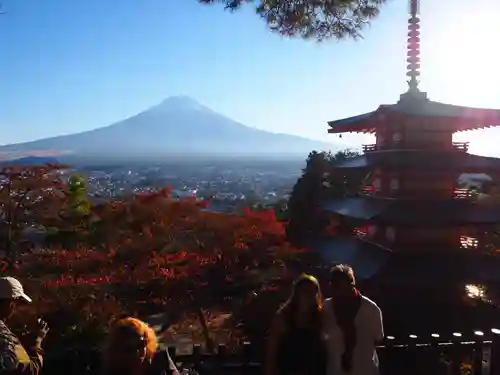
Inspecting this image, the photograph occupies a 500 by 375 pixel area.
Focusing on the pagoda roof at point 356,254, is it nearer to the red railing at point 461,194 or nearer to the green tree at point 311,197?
the red railing at point 461,194

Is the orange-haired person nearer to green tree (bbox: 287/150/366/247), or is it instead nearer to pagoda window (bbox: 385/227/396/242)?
pagoda window (bbox: 385/227/396/242)

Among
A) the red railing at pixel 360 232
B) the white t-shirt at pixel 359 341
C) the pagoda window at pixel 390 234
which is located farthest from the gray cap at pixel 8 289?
the red railing at pixel 360 232

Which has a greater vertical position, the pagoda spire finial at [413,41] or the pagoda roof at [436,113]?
the pagoda spire finial at [413,41]

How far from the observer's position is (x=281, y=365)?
373 centimetres

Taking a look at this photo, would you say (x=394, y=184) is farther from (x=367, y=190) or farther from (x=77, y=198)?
(x=77, y=198)

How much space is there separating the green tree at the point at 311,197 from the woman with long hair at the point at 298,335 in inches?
512

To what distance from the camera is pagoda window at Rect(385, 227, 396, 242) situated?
12.2 metres

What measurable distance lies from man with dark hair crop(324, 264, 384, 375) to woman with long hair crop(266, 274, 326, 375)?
207 millimetres

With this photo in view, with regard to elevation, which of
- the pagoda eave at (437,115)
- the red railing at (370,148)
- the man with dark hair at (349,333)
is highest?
the pagoda eave at (437,115)

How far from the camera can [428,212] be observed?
39.6 feet

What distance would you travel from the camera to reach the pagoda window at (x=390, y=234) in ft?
40.2

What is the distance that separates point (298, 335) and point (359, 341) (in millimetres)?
541

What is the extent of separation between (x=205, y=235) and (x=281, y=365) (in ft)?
32.1

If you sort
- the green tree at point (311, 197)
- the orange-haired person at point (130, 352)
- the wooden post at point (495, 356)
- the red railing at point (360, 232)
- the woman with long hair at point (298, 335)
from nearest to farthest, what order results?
the orange-haired person at point (130, 352)
the woman with long hair at point (298, 335)
the wooden post at point (495, 356)
the red railing at point (360, 232)
the green tree at point (311, 197)
